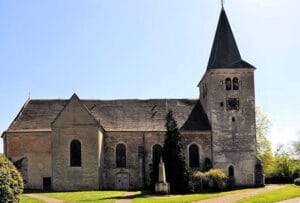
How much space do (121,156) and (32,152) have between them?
9.31 meters

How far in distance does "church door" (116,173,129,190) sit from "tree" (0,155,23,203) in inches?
969

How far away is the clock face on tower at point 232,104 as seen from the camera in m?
57.8

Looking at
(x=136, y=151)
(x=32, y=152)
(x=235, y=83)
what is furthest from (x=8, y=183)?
(x=235, y=83)

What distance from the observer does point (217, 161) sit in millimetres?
57000

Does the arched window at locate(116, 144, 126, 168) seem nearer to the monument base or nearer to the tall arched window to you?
the tall arched window

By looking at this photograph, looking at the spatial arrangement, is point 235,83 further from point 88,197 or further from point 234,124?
point 88,197

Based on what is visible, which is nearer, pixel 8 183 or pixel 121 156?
pixel 8 183

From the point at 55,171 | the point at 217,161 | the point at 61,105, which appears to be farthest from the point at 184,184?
the point at 61,105

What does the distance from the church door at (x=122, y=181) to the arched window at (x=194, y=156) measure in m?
6.92

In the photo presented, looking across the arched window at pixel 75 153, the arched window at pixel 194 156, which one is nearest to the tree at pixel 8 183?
the arched window at pixel 75 153

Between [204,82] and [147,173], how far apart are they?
1216cm

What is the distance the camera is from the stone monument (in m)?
47.5

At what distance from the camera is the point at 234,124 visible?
57.5m

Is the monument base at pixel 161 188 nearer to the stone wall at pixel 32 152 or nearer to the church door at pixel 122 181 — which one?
the church door at pixel 122 181
